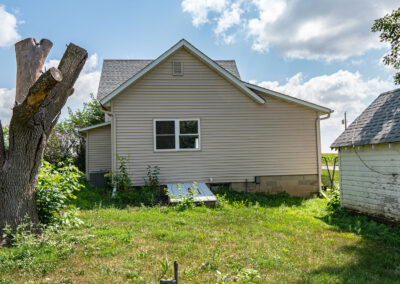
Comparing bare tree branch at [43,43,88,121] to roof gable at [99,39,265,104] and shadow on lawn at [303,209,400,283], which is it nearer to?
roof gable at [99,39,265,104]

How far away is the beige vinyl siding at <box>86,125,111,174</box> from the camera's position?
14.0 meters

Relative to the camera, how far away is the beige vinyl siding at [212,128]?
10789 mm

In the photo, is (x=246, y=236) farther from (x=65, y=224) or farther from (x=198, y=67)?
(x=198, y=67)

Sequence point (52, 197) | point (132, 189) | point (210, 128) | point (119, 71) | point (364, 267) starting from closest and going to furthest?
point (364, 267), point (52, 197), point (132, 189), point (210, 128), point (119, 71)

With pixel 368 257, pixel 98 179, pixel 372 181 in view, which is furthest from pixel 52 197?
pixel 372 181

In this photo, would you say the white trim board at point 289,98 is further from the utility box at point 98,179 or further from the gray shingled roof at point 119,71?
the utility box at point 98,179

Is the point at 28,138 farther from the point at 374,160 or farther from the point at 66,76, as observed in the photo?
the point at 374,160

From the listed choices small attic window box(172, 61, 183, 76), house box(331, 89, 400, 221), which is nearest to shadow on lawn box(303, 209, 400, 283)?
house box(331, 89, 400, 221)

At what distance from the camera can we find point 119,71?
16531mm

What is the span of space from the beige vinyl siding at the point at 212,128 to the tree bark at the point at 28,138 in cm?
508

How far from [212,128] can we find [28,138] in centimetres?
691

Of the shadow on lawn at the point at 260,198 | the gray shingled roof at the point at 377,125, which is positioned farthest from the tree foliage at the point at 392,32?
the shadow on lawn at the point at 260,198

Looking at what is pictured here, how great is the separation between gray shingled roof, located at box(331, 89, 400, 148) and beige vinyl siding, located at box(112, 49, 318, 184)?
2574 millimetres

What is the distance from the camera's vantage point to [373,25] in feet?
31.2
